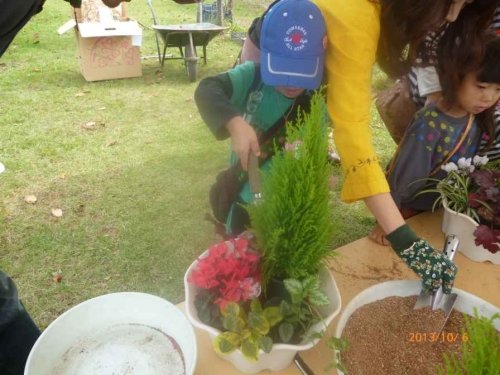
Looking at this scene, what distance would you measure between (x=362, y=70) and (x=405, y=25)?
19 centimetres

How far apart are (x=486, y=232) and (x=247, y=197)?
0.85 metres

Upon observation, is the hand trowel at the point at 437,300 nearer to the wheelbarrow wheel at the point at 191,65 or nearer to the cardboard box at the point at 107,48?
the wheelbarrow wheel at the point at 191,65

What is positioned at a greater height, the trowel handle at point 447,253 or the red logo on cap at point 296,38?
the red logo on cap at point 296,38

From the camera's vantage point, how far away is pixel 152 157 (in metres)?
3.49

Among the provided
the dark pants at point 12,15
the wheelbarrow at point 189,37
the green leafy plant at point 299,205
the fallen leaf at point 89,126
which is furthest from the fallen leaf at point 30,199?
the wheelbarrow at point 189,37

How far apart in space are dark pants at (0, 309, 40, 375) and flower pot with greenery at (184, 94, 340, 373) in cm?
68

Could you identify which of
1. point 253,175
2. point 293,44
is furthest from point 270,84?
point 253,175

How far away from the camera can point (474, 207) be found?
1.45 m

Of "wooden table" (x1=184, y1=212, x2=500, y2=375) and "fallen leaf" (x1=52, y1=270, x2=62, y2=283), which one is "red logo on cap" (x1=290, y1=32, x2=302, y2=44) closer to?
"wooden table" (x1=184, y1=212, x2=500, y2=375)

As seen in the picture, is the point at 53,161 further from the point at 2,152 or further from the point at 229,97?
the point at 229,97

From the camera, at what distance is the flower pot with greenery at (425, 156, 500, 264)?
135 cm

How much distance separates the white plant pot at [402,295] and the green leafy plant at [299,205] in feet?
0.61

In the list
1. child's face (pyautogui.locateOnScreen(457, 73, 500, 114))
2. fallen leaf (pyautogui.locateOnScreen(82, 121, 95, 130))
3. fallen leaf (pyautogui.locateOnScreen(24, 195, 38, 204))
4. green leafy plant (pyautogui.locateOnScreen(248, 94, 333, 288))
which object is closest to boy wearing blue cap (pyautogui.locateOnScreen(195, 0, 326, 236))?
green leafy plant (pyautogui.locateOnScreen(248, 94, 333, 288))

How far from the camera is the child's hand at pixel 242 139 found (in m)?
1.16
